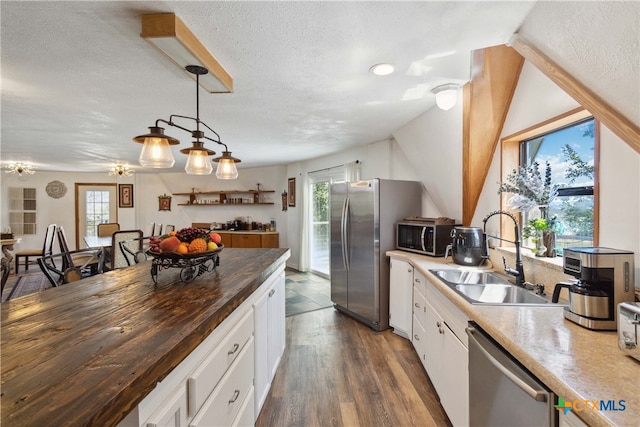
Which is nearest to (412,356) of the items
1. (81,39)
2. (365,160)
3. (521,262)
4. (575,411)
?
(521,262)

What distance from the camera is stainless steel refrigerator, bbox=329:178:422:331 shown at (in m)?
3.22

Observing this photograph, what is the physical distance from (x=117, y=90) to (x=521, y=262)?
121 inches

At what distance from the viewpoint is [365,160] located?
450 centimetres

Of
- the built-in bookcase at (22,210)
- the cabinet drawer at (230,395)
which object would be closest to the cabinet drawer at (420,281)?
the cabinet drawer at (230,395)

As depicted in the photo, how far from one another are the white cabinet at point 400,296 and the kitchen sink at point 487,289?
57cm

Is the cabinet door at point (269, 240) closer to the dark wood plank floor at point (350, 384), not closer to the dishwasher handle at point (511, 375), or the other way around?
the dark wood plank floor at point (350, 384)

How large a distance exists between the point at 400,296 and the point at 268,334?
1.50m

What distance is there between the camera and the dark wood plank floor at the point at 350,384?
193cm

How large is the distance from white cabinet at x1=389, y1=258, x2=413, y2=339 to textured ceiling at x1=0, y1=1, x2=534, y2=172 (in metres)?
1.50

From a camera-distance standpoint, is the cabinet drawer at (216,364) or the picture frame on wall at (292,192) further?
the picture frame on wall at (292,192)

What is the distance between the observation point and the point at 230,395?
134cm

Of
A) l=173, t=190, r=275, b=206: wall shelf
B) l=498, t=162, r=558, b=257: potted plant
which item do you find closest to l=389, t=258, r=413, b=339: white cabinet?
l=498, t=162, r=558, b=257: potted plant

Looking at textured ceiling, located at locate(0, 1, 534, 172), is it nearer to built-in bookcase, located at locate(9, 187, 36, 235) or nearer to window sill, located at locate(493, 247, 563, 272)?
window sill, located at locate(493, 247, 563, 272)

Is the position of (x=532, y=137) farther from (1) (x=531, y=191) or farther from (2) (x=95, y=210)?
(2) (x=95, y=210)
